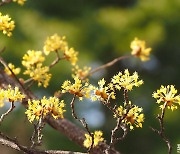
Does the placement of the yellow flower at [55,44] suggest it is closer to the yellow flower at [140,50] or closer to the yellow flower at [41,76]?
the yellow flower at [41,76]

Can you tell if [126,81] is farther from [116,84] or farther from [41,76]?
[41,76]

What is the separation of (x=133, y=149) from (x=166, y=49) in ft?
3.05

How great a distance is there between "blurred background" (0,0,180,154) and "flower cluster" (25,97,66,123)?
281cm

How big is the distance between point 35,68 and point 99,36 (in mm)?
2494

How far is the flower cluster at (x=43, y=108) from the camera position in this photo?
38.0 inches

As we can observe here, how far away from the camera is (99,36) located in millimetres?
3920

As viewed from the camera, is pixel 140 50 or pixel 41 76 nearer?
A: pixel 41 76

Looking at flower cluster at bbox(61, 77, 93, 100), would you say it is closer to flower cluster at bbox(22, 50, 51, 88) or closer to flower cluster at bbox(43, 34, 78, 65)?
flower cluster at bbox(22, 50, 51, 88)

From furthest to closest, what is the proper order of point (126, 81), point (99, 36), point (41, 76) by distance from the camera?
point (99, 36) → point (41, 76) → point (126, 81)

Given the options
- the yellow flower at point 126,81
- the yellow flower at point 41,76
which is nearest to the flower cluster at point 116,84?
the yellow flower at point 126,81

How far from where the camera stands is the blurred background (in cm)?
388

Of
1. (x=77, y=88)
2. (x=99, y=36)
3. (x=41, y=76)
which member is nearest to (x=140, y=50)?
(x=41, y=76)

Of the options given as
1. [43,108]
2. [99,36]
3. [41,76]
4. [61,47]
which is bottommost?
[43,108]

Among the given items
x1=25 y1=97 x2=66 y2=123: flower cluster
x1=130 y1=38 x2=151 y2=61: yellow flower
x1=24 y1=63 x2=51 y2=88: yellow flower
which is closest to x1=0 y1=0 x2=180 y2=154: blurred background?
x1=130 y1=38 x2=151 y2=61: yellow flower
